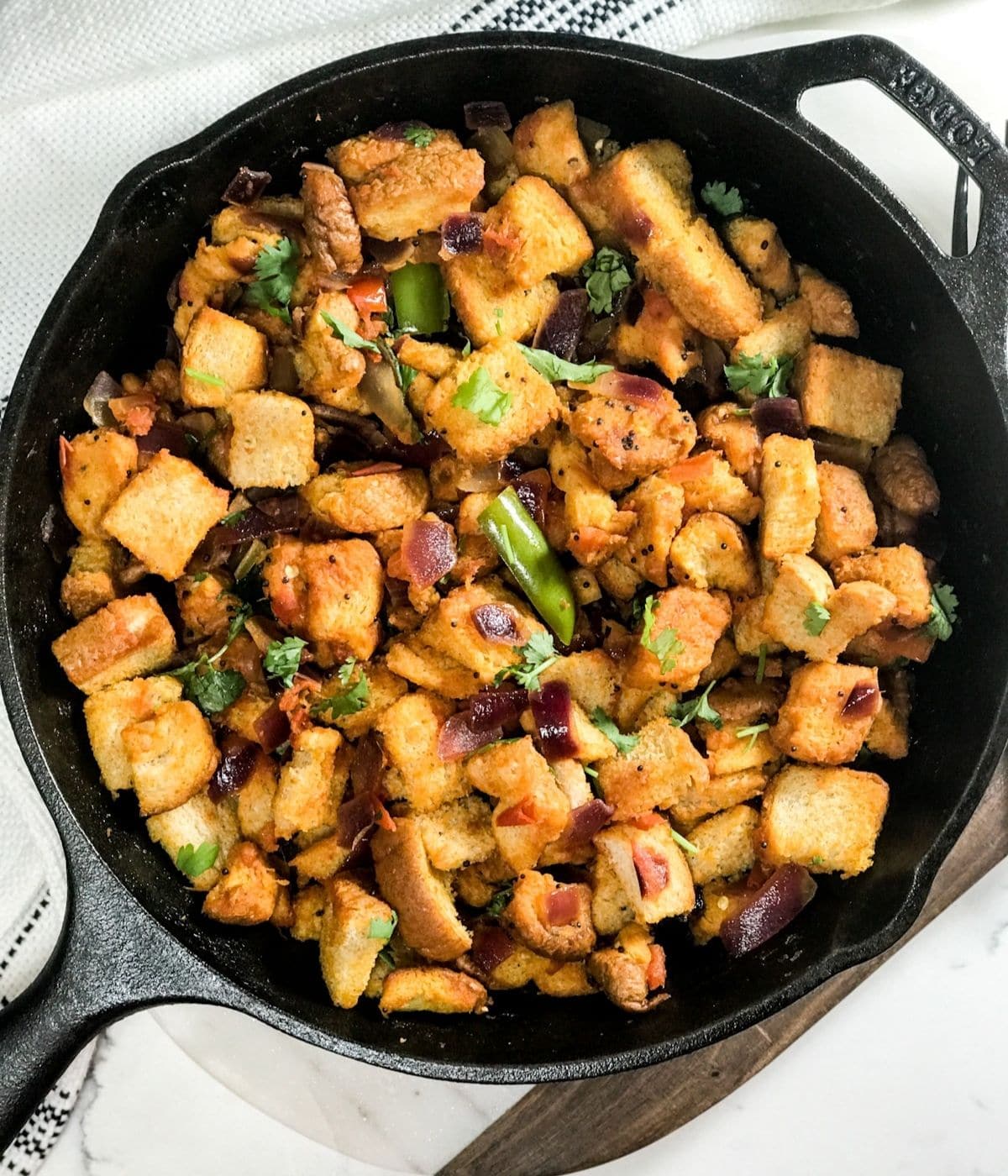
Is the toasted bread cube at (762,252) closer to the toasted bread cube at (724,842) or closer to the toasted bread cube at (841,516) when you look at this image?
the toasted bread cube at (841,516)

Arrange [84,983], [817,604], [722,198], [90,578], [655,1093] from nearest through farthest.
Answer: [84,983] < [817,604] < [90,578] < [722,198] < [655,1093]

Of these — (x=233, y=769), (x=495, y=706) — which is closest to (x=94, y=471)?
(x=233, y=769)

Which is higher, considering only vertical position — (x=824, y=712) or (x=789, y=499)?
(x=789, y=499)

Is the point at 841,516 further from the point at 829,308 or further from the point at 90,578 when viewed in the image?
the point at 90,578

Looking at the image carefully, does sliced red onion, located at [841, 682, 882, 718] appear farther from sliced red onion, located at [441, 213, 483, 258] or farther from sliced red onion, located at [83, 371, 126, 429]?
sliced red onion, located at [83, 371, 126, 429]

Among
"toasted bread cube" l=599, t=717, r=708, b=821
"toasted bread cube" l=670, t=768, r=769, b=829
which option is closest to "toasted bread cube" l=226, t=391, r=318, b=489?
"toasted bread cube" l=599, t=717, r=708, b=821

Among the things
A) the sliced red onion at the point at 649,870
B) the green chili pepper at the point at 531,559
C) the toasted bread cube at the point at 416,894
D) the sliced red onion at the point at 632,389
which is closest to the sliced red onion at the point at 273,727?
the toasted bread cube at the point at 416,894
